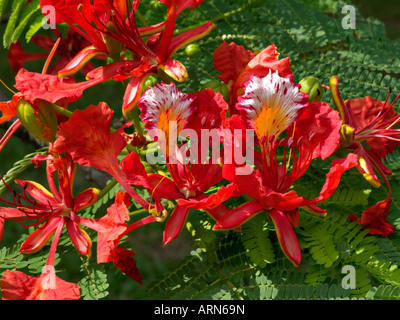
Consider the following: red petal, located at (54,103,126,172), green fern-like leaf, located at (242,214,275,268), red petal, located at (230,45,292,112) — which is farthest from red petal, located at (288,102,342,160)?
red petal, located at (54,103,126,172)

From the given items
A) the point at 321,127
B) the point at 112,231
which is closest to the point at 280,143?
the point at 321,127

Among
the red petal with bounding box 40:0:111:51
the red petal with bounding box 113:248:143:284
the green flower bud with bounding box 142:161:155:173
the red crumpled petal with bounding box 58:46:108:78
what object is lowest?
the red petal with bounding box 113:248:143:284

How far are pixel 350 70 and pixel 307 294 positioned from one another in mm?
704

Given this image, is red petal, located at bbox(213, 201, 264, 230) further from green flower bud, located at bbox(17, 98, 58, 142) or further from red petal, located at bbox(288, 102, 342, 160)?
green flower bud, located at bbox(17, 98, 58, 142)

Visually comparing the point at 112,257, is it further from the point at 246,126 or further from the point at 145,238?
the point at 145,238

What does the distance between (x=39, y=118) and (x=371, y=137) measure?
82 cm

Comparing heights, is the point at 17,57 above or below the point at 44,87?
above

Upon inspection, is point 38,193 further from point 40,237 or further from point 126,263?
point 126,263

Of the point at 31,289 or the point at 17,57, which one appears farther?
the point at 17,57

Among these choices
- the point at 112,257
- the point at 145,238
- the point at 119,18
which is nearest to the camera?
the point at 112,257

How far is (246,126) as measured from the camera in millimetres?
1236

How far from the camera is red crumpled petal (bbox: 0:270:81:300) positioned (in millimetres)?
1207

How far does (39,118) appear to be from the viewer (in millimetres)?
1262
